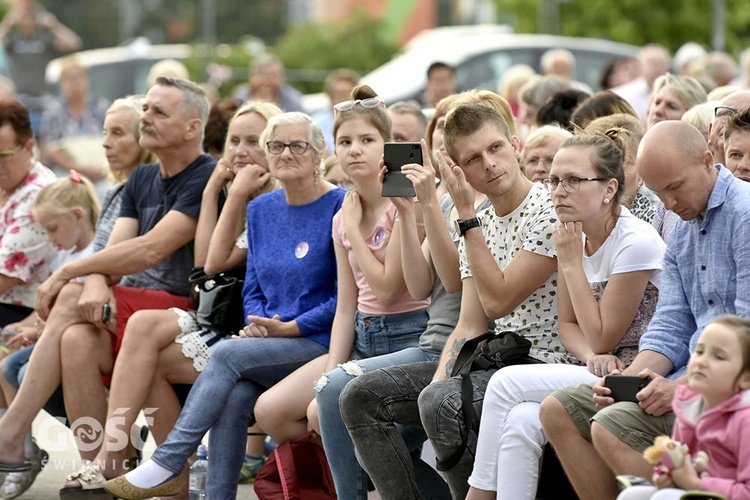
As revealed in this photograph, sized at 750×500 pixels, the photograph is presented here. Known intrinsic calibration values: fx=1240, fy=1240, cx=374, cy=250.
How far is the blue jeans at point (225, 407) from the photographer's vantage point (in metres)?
5.25

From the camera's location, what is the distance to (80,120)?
41.1 ft

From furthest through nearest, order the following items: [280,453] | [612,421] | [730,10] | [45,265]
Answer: [730,10]
[45,265]
[280,453]
[612,421]

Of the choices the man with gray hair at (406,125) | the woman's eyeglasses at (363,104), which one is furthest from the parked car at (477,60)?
the woman's eyeglasses at (363,104)

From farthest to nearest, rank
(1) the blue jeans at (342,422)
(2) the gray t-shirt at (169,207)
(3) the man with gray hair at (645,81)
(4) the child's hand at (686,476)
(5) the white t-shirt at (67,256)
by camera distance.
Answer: (3) the man with gray hair at (645,81), (5) the white t-shirt at (67,256), (2) the gray t-shirt at (169,207), (1) the blue jeans at (342,422), (4) the child's hand at (686,476)

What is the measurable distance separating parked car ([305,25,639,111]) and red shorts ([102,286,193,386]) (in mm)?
7986

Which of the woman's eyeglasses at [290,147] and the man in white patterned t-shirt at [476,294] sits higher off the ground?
the woman's eyeglasses at [290,147]

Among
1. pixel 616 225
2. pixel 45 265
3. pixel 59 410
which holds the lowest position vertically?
pixel 59 410

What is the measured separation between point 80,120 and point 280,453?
811 cm

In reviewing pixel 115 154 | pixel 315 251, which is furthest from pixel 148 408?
pixel 115 154

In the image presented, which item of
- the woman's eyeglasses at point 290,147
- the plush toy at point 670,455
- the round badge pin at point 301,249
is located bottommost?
the plush toy at point 670,455

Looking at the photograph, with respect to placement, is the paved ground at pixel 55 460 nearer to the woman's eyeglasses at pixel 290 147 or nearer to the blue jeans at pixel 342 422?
the blue jeans at pixel 342 422

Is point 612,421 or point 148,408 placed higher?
point 612,421

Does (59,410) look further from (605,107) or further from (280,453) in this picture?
(605,107)

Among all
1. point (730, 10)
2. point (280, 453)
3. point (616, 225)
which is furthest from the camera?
point (730, 10)
